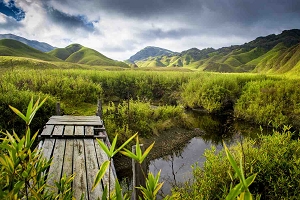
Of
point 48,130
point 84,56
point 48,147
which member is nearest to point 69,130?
point 48,130

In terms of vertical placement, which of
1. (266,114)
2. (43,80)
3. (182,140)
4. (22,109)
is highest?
(43,80)

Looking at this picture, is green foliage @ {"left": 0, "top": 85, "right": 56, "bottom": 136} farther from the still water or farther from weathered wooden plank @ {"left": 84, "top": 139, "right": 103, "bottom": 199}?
the still water

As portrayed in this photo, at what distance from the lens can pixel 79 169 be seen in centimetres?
361

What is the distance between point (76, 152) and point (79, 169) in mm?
853

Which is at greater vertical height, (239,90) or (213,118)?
(239,90)

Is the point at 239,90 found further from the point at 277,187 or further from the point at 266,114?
the point at 277,187

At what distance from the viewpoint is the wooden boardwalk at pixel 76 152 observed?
3186 millimetres

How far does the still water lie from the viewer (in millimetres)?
7196

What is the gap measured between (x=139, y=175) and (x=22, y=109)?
614cm

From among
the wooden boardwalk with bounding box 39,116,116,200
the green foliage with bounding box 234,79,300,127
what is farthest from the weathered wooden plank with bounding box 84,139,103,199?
the green foliage with bounding box 234,79,300,127

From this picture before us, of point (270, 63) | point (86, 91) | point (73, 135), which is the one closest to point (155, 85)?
point (86, 91)

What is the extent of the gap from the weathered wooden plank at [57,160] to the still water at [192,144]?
2669 mm

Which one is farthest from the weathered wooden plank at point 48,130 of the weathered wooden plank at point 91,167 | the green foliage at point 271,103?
the green foliage at point 271,103

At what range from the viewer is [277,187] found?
4074 mm
